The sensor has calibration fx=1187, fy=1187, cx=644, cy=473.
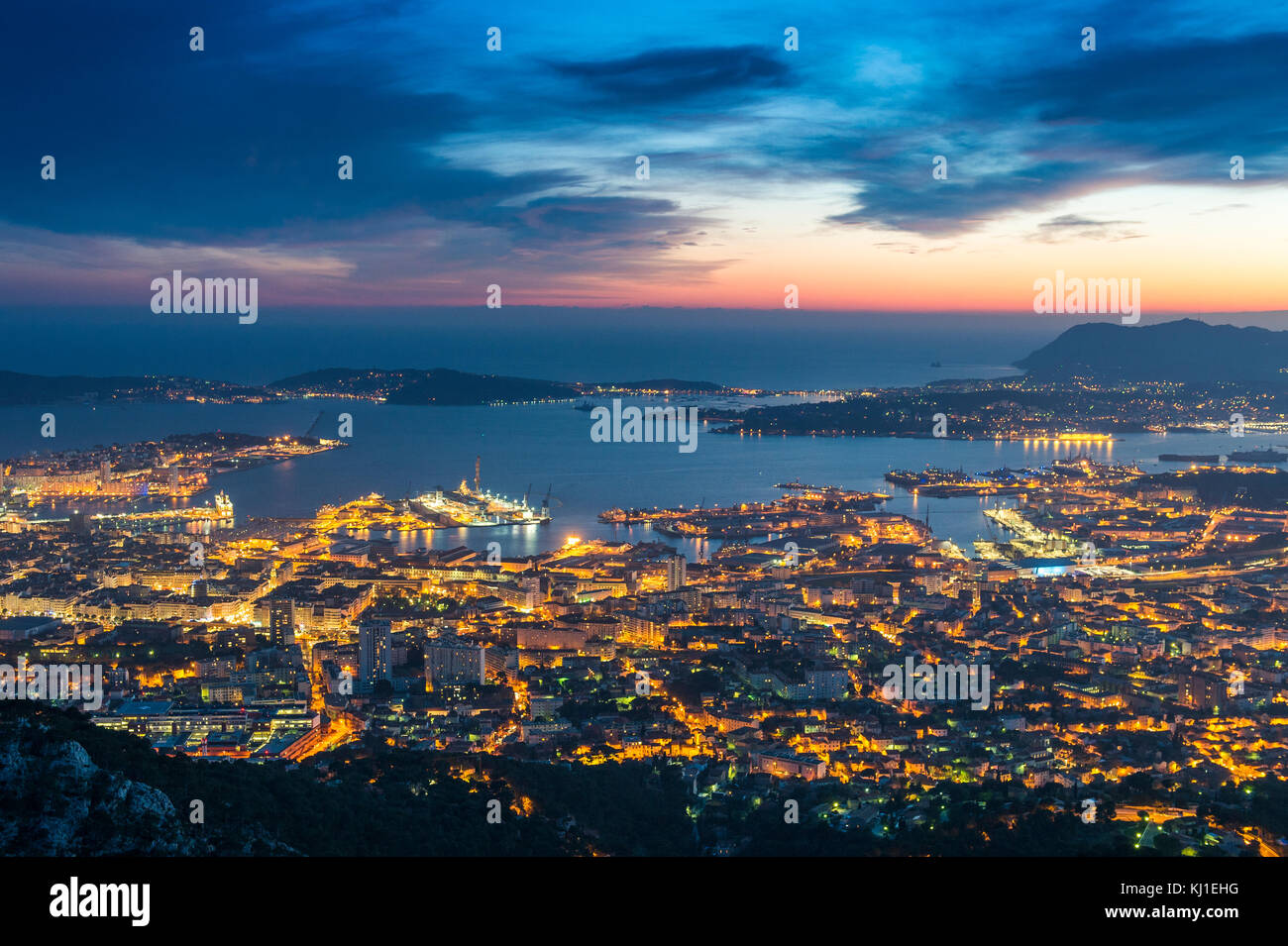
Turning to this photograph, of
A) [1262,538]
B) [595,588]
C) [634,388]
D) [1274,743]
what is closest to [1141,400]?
[634,388]

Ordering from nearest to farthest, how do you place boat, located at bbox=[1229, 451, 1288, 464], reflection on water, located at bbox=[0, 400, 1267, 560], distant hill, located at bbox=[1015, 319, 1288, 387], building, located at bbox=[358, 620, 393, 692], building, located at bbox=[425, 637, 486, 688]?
building, located at bbox=[425, 637, 486, 688], building, located at bbox=[358, 620, 393, 692], reflection on water, located at bbox=[0, 400, 1267, 560], boat, located at bbox=[1229, 451, 1288, 464], distant hill, located at bbox=[1015, 319, 1288, 387]

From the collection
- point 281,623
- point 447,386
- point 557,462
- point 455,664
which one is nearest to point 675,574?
point 455,664

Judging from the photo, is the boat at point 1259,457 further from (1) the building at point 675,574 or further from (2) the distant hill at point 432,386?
(2) the distant hill at point 432,386

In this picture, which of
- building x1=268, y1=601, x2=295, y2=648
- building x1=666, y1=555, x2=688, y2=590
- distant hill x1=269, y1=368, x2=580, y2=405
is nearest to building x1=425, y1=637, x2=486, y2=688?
building x1=268, y1=601, x2=295, y2=648

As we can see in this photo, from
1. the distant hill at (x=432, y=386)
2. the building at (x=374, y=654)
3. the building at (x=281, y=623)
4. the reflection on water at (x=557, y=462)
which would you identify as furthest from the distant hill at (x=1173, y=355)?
the building at (x=374, y=654)

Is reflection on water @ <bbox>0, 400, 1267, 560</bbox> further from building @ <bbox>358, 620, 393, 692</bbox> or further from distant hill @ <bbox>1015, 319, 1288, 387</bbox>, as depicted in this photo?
distant hill @ <bbox>1015, 319, 1288, 387</bbox>

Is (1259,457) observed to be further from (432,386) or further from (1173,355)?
(432,386)

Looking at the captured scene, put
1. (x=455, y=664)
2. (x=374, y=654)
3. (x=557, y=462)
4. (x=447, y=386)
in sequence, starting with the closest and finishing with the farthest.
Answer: (x=455, y=664)
(x=374, y=654)
(x=557, y=462)
(x=447, y=386)
